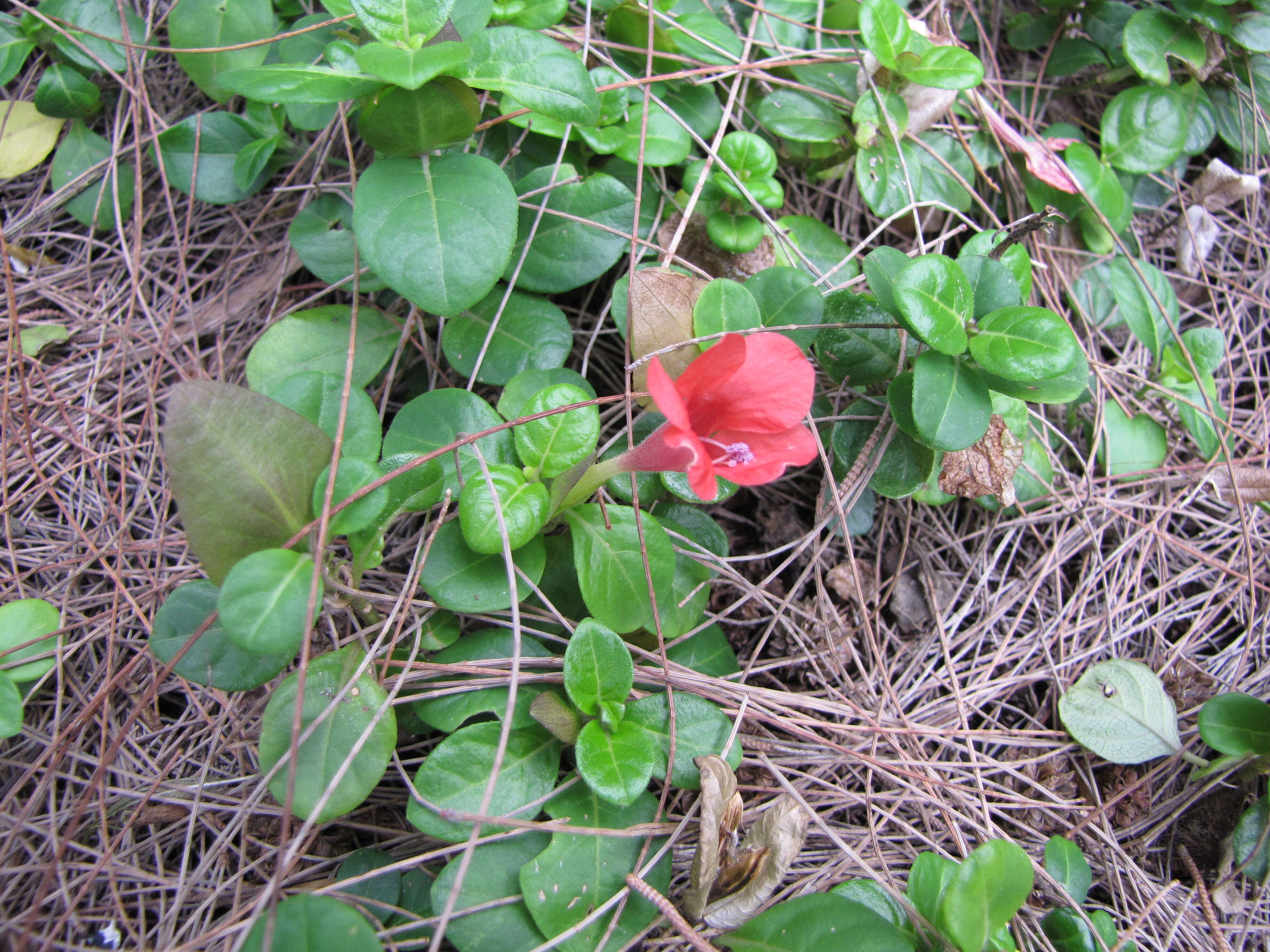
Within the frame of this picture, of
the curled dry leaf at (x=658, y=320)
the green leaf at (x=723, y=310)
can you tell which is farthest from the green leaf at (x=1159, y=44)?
the curled dry leaf at (x=658, y=320)

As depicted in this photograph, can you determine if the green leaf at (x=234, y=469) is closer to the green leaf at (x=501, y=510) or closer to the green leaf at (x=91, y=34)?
the green leaf at (x=501, y=510)

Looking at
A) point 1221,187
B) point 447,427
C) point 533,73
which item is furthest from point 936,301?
point 1221,187

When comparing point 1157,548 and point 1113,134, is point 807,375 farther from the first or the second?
point 1113,134

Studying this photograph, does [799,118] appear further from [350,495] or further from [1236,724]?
[1236,724]

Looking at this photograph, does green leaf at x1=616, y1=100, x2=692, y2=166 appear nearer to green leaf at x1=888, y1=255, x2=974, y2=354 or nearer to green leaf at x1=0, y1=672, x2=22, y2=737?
green leaf at x1=888, y1=255, x2=974, y2=354

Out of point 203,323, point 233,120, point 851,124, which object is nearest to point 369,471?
point 203,323
